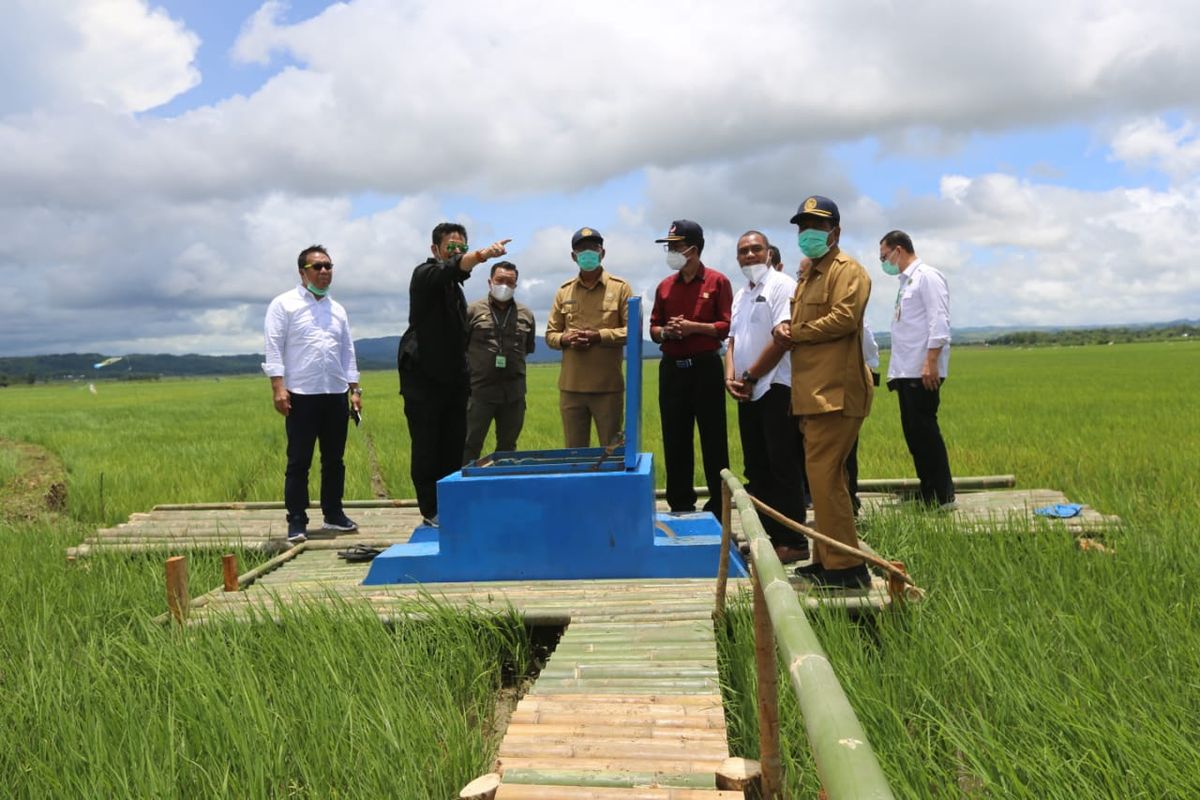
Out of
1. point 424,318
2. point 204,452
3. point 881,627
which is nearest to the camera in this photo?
point 881,627

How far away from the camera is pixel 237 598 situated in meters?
3.88

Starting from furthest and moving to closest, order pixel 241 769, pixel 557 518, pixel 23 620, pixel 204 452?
pixel 204 452 < pixel 557 518 < pixel 23 620 < pixel 241 769

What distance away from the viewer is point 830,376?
374 cm

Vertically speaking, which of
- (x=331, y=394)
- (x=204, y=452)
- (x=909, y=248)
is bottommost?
(x=204, y=452)

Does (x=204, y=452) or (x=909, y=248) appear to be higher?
(x=909, y=248)

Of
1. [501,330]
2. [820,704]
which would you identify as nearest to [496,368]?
[501,330]

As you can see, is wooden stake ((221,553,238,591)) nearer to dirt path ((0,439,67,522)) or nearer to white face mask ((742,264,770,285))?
white face mask ((742,264,770,285))

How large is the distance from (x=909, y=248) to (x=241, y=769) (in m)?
5.07

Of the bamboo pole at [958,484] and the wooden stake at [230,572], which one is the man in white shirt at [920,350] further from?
the wooden stake at [230,572]

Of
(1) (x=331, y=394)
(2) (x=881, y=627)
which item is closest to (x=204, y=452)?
(1) (x=331, y=394)

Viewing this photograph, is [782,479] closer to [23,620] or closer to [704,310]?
[704,310]

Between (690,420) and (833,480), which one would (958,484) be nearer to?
(690,420)

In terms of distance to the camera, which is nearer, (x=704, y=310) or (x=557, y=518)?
(x=557, y=518)

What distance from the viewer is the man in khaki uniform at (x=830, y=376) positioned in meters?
3.71
